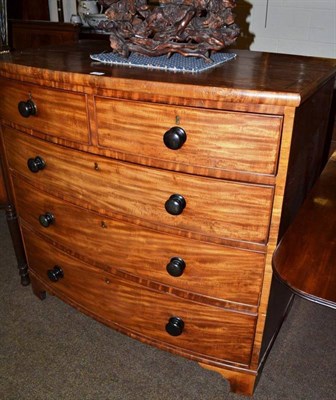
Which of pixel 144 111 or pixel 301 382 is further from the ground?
pixel 144 111

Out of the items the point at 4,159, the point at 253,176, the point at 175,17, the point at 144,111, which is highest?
the point at 175,17

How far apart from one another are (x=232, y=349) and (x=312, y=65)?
2.99 feet

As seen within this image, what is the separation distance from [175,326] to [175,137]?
61 centimetres

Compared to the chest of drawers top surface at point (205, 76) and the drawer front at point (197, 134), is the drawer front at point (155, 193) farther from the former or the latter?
the chest of drawers top surface at point (205, 76)

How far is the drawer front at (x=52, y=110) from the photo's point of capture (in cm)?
117

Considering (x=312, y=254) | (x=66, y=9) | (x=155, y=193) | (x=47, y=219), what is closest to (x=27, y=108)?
(x=47, y=219)

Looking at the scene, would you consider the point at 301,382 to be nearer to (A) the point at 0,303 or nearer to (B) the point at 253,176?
(B) the point at 253,176

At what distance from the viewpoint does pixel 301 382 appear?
4.76ft

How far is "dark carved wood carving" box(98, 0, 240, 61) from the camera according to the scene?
117 cm

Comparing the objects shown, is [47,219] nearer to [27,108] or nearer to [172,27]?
[27,108]

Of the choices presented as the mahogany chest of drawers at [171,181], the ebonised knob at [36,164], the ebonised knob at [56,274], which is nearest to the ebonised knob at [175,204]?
the mahogany chest of drawers at [171,181]

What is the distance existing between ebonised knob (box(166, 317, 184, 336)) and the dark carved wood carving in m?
0.79

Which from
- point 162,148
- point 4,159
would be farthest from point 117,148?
point 4,159

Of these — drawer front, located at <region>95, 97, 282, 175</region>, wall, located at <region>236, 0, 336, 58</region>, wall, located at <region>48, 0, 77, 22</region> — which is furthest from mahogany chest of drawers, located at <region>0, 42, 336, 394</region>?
wall, located at <region>48, 0, 77, 22</region>
